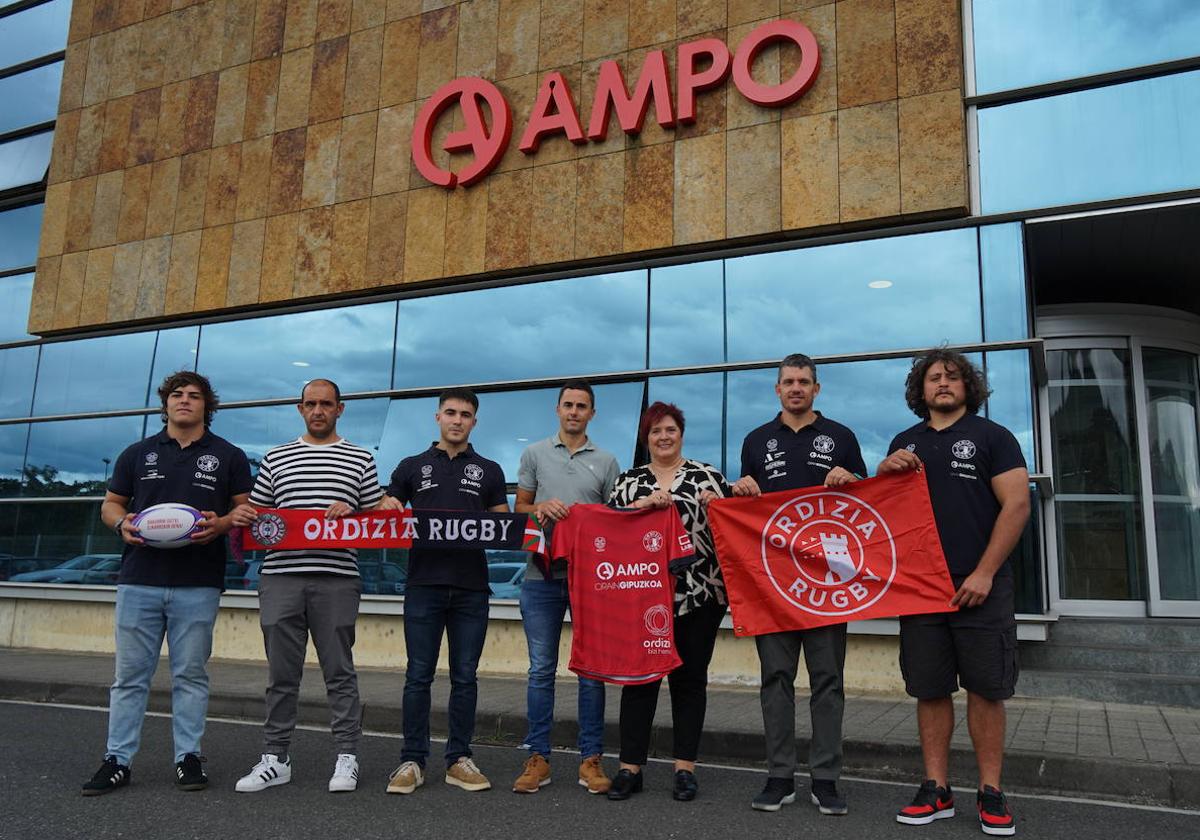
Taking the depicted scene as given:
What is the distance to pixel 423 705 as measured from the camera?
504 centimetres

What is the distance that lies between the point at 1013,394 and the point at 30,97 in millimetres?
15524

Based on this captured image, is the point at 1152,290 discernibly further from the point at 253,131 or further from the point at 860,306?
the point at 253,131

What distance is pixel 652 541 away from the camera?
16.4 feet

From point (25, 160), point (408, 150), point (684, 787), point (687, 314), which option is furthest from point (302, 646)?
point (25, 160)

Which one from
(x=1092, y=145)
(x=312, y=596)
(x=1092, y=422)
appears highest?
(x=1092, y=145)

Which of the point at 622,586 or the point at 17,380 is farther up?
the point at 17,380

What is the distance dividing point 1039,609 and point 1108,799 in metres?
3.04

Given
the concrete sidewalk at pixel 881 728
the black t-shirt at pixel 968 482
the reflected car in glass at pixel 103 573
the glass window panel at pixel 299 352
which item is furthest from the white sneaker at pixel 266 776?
the reflected car in glass at pixel 103 573

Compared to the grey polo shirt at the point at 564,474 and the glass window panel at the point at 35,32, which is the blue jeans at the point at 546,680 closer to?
the grey polo shirt at the point at 564,474

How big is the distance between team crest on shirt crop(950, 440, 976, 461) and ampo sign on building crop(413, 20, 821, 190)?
5598mm

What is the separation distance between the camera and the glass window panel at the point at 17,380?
14.1m

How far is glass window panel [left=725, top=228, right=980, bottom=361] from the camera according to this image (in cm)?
862

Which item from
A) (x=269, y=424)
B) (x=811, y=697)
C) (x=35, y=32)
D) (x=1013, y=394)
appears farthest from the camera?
(x=35, y=32)

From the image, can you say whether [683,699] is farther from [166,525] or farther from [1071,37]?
[1071,37]
